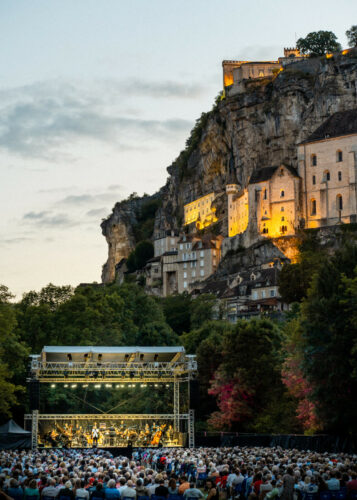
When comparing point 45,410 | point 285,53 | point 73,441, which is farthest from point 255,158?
point 73,441

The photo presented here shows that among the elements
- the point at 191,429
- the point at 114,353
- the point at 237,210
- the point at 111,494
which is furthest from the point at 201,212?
the point at 111,494

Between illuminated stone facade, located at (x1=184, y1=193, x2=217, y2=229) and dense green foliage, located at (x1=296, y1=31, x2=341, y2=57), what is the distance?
3143 cm

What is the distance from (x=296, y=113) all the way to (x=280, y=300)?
3714cm

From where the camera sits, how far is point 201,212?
15088 cm

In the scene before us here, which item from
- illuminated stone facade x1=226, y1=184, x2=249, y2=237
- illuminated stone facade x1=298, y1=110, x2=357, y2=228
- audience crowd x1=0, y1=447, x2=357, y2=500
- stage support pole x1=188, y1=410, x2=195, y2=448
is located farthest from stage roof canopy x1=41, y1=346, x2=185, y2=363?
illuminated stone facade x1=226, y1=184, x2=249, y2=237

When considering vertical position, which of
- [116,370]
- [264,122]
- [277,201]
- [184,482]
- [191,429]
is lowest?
[191,429]

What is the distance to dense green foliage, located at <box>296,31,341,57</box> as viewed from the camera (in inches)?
5965

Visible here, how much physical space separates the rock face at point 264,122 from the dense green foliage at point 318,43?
554 inches

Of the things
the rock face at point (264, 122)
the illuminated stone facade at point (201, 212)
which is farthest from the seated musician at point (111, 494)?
the illuminated stone facade at point (201, 212)

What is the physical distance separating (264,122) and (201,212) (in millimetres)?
21325

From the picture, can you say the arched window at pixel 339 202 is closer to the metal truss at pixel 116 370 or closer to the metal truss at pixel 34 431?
the metal truss at pixel 116 370

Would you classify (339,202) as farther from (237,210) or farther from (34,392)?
(34,392)

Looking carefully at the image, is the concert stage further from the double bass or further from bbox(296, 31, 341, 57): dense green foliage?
bbox(296, 31, 341, 57): dense green foliage

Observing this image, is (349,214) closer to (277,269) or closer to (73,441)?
(277,269)
